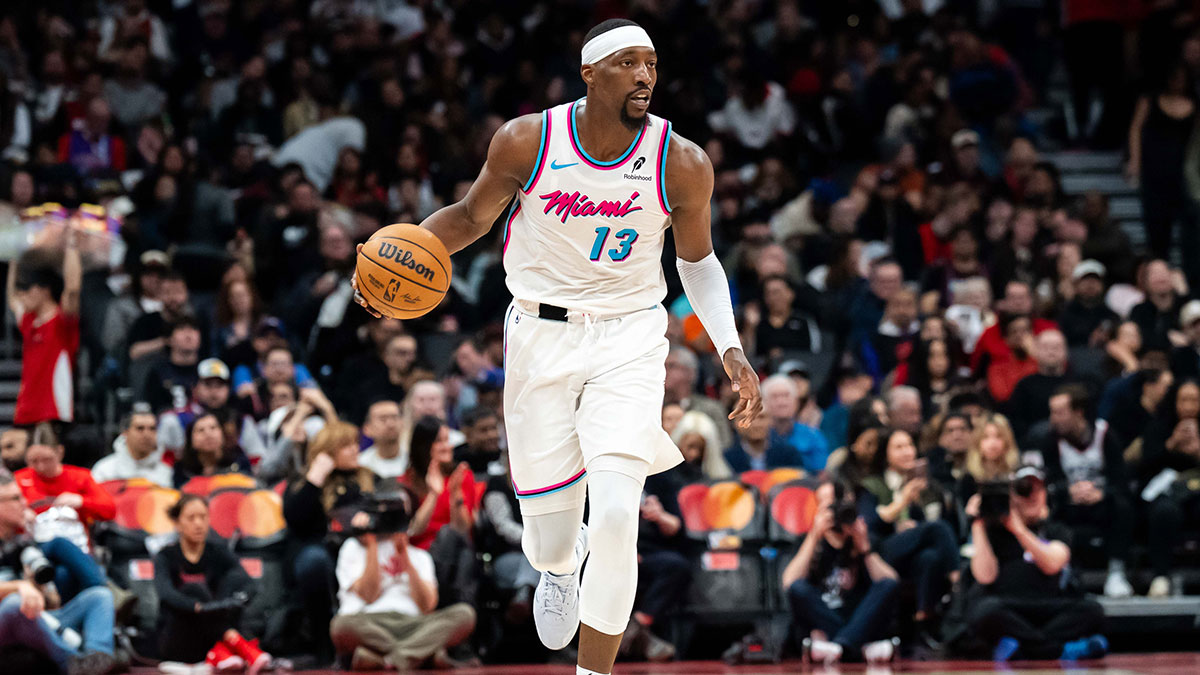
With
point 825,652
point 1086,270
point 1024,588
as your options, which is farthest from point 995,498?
point 1086,270

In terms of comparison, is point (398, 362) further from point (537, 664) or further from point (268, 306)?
point (537, 664)

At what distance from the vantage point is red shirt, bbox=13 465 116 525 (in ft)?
27.8

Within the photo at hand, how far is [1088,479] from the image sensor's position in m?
9.84

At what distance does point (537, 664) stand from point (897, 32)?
372 inches

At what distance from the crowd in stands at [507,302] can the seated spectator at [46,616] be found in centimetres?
2

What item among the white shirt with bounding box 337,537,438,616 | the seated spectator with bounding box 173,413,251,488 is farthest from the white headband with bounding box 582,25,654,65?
the seated spectator with bounding box 173,413,251,488

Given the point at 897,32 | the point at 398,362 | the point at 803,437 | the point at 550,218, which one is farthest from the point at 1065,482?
the point at 897,32

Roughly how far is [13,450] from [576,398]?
204 inches

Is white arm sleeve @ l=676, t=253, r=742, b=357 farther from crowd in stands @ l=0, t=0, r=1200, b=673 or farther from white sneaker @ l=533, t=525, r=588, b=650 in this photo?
crowd in stands @ l=0, t=0, r=1200, b=673

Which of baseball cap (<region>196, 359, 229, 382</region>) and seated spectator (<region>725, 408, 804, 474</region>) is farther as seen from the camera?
baseball cap (<region>196, 359, 229, 382</region>)

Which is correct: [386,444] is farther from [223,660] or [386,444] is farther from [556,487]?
[556,487]

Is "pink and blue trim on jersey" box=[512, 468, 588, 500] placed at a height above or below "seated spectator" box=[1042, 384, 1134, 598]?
above

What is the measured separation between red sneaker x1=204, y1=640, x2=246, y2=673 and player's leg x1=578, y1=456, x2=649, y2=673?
12.3 ft

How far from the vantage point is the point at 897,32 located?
1593 centimetres
